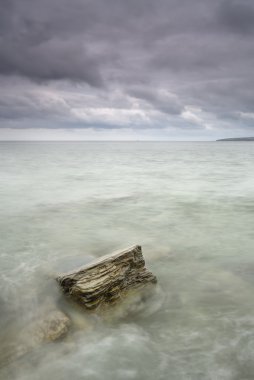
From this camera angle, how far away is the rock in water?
6.16 meters

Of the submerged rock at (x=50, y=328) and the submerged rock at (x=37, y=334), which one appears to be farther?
the submerged rock at (x=50, y=328)

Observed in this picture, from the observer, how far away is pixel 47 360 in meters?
4.84

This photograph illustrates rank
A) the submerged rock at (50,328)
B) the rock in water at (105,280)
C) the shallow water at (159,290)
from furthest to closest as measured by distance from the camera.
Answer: the rock in water at (105,280)
the submerged rock at (50,328)
the shallow water at (159,290)

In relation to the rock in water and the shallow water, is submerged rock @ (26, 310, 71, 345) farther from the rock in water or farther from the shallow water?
the rock in water

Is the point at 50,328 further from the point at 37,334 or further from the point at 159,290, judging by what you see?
the point at 159,290

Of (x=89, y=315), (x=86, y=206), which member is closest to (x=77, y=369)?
(x=89, y=315)

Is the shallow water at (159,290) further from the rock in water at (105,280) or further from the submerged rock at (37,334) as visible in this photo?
the rock in water at (105,280)

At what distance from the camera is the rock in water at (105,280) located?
6164 millimetres

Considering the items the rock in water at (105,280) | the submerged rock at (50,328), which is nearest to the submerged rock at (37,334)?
the submerged rock at (50,328)

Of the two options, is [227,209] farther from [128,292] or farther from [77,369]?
[77,369]

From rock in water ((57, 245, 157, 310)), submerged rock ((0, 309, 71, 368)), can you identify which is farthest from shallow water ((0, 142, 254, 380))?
rock in water ((57, 245, 157, 310))

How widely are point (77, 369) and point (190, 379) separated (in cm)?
174

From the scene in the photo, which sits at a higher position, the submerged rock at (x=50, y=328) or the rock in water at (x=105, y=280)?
the rock in water at (x=105, y=280)

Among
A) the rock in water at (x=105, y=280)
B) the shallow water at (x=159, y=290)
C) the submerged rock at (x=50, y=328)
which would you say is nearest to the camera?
the shallow water at (x=159, y=290)
